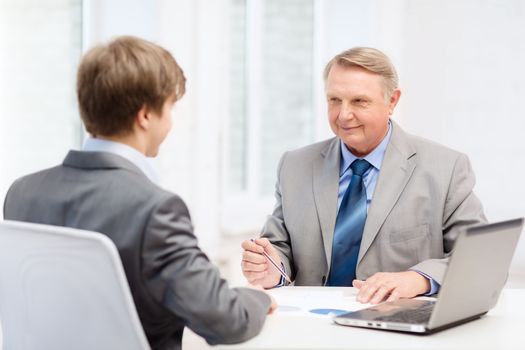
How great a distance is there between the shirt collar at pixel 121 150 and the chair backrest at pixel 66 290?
216mm

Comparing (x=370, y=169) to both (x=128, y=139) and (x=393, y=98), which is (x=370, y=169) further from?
(x=128, y=139)

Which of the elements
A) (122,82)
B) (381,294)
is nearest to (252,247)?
(381,294)

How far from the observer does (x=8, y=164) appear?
8.86 feet

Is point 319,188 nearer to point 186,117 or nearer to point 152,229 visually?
point 186,117

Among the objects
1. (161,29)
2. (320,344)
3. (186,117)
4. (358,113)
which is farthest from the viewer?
(186,117)

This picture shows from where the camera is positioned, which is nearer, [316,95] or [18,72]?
[18,72]

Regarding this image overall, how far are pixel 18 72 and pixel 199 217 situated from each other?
112cm

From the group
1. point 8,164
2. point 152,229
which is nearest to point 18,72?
point 8,164

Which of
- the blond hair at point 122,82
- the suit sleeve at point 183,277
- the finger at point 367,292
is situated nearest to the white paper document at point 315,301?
the finger at point 367,292

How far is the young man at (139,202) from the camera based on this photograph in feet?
4.93

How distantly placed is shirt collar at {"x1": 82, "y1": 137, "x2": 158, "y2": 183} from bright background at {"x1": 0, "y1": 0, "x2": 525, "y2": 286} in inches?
44.2

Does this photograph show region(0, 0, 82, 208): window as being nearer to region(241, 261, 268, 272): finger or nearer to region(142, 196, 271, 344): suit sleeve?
region(241, 261, 268, 272): finger

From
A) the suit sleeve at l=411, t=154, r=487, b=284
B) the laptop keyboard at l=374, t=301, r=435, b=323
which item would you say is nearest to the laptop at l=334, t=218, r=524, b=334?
the laptop keyboard at l=374, t=301, r=435, b=323

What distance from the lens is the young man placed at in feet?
4.93
